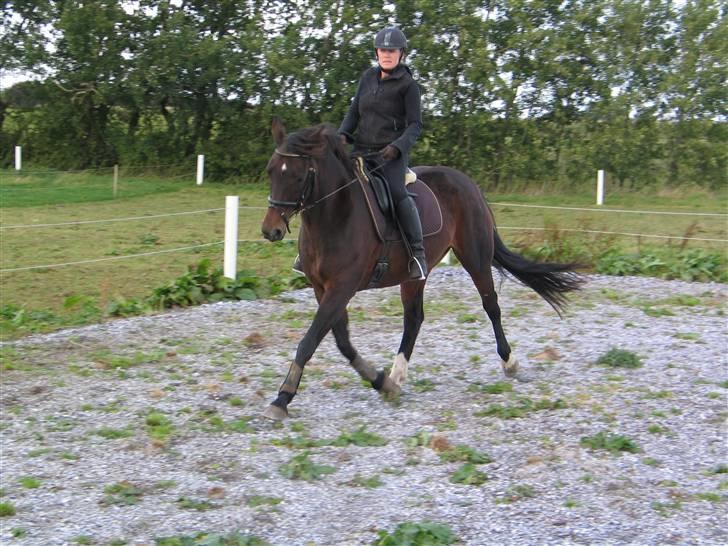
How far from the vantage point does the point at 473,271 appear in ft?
26.3

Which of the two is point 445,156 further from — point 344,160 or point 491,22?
point 344,160

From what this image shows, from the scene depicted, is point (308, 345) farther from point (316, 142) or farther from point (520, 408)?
point (520, 408)

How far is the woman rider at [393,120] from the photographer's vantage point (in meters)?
6.88

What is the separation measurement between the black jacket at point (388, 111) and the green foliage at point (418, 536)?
10.7ft

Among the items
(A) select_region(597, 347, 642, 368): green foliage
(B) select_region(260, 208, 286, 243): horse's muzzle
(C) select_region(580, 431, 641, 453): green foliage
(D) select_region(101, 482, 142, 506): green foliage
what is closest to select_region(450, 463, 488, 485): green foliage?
(C) select_region(580, 431, 641, 453): green foliage

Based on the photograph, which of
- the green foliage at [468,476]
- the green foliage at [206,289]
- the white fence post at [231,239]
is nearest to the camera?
the green foliage at [468,476]

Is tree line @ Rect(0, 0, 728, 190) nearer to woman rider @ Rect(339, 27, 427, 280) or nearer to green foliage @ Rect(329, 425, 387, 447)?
woman rider @ Rect(339, 27, 427, 280)

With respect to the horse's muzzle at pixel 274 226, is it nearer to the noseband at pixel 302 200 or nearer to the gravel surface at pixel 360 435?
the noseband at pixel 302 200

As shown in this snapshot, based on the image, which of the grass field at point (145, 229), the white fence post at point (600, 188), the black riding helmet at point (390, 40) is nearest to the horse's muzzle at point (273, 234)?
the black riding helmet at point (390, 40)

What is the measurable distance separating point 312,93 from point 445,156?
4457mm

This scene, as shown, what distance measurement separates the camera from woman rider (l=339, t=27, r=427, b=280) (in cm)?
688

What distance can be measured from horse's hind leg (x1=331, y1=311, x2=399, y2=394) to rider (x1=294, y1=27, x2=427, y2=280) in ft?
2.50

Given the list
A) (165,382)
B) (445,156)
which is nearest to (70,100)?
(445,156)

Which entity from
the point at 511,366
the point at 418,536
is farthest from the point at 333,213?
the point at 418,536
